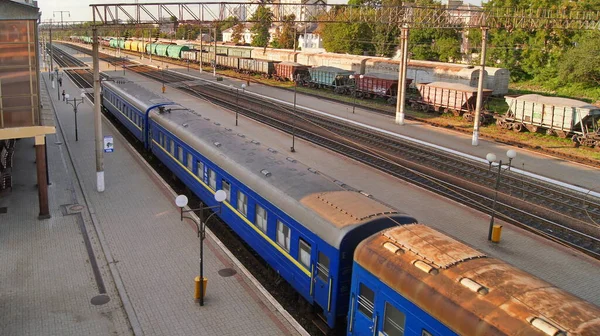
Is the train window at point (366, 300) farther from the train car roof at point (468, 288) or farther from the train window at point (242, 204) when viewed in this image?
the train window at point (242, 204)

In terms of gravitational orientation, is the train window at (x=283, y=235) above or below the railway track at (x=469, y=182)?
above

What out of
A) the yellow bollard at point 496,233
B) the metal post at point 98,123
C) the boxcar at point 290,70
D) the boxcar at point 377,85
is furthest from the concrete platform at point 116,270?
the boxcar at point 290,70

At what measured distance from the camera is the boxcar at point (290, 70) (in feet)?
213

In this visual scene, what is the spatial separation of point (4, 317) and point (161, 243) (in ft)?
17.3

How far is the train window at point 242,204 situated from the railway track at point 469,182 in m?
10.8

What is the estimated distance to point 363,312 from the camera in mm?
9641

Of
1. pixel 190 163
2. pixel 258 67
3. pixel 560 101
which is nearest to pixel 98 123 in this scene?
pixel 190 163

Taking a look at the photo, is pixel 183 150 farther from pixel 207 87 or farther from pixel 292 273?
pixel 207 87

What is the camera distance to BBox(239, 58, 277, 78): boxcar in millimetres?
70500

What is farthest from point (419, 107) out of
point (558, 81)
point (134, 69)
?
point (134, 69)

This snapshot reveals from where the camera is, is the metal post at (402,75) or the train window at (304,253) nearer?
the train window at (304,253)

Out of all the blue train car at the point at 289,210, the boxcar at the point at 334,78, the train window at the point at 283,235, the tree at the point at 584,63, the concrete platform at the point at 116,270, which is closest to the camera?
the blue train car at the point at 289,210

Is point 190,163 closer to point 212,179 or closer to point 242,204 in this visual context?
point 212,179

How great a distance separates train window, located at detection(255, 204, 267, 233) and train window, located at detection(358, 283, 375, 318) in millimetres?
4443
